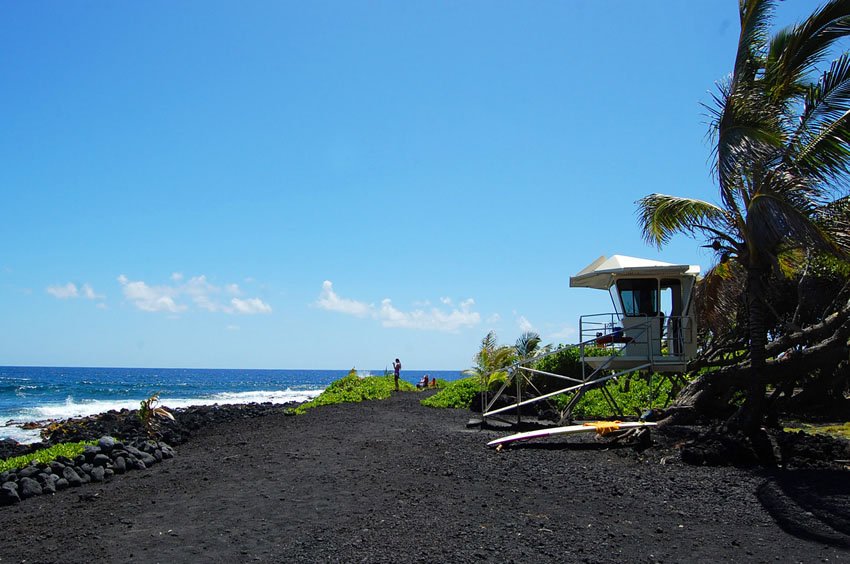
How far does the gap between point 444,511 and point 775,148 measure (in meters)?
7.40

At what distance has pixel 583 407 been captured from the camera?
61.7ft

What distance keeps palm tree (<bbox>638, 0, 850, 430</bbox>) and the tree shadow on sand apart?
223cm

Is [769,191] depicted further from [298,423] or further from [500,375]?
[298,423]

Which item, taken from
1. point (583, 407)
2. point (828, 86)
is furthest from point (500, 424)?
point (828, 86)

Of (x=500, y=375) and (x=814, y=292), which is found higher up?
(x=814, y=292)

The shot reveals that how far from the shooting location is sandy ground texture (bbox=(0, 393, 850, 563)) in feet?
20.7

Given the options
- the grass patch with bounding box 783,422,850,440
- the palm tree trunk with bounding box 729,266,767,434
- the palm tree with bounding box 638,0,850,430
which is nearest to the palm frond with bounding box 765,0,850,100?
the palm tree with bounding box 638,0,850,430

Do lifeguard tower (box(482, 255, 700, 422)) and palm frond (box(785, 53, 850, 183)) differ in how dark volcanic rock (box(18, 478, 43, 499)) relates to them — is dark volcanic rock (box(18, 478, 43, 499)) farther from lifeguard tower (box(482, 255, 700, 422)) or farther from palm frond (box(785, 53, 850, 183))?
palm frond (box(785, 53, 850, 183))

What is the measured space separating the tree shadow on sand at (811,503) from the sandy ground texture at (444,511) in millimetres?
22

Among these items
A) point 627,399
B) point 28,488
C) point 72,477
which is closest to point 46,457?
point 72,477

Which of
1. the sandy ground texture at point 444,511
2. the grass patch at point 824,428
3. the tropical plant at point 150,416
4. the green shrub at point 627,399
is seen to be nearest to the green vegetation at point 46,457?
the sandy ground texture at point 444,511

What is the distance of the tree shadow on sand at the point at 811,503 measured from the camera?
21.5ft

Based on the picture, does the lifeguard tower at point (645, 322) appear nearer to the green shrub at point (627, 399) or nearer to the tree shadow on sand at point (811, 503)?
the green shrub at point (627, 399)

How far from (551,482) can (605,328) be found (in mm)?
7490
